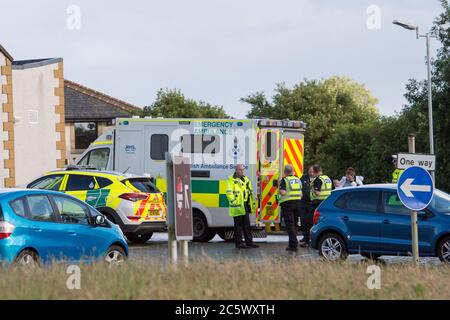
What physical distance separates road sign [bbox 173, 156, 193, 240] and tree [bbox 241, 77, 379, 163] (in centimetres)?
5775

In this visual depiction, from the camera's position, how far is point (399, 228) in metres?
17.8

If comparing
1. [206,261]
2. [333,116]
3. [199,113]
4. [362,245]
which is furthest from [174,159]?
[333,116]

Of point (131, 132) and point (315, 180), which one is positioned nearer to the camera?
point (315, 180)

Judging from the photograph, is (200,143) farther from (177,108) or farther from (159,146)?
(177,108)

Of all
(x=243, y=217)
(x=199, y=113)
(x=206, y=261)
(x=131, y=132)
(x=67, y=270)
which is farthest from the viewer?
(x=199, y=113)

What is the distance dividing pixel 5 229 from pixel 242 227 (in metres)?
8.77

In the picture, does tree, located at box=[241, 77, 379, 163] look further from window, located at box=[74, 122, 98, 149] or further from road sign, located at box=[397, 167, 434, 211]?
road sign, located at box=[397, 167, 434, 211]

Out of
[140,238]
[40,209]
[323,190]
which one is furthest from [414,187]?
[140,238]

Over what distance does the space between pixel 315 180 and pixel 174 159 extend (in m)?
9.27

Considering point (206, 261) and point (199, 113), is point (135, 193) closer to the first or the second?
point (206, 261)

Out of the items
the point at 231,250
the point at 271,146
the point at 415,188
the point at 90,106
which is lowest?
the point at 231,250

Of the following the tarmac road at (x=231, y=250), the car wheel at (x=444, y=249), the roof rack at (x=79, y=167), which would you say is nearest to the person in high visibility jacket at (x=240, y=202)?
the tarmac road at (x=231, y=250)
